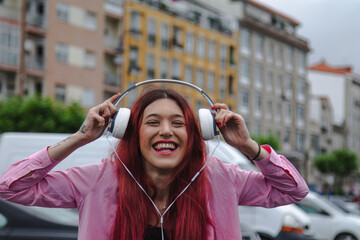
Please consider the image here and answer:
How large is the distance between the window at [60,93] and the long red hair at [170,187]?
123 ft

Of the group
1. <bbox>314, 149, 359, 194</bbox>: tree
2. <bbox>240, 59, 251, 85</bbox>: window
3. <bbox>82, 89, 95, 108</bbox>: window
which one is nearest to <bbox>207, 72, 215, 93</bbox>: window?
<bbox>240, 59, 251, 85</bbox>: window

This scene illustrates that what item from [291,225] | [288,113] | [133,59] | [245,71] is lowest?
[291,225]

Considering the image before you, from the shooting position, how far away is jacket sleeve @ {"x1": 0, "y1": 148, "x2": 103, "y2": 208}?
2.73 meters

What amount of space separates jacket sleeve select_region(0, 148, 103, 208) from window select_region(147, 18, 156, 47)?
146 ft

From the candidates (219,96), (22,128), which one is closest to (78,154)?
(22,128)

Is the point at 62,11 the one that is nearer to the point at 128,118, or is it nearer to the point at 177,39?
the point at 177,39

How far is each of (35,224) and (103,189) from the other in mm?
4304

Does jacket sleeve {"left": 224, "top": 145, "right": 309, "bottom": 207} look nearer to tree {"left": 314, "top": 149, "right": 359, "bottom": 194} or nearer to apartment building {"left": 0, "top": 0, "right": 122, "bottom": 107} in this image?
apartment building {"left": 0, "top": 0, "right": 122, "bottom": 107}

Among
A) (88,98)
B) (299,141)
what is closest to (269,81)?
(299,141)

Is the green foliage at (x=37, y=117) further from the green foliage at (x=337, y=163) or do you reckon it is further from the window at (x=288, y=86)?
the green foliage at (x=337, y=163)

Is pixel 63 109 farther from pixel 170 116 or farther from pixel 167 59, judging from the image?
pixel 170 116

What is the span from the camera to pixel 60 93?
39.9 meters

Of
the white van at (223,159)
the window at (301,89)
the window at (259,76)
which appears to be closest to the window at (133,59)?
the window at (259,76)

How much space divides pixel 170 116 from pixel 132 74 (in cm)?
4247
